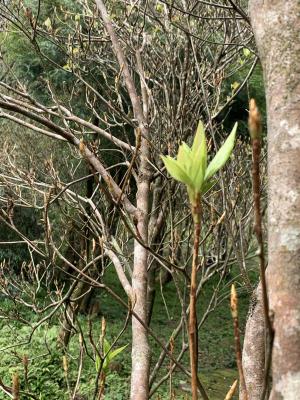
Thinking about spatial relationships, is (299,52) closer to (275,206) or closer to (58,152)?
(275,206)

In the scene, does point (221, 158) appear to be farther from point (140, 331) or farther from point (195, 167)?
point (140, 331)

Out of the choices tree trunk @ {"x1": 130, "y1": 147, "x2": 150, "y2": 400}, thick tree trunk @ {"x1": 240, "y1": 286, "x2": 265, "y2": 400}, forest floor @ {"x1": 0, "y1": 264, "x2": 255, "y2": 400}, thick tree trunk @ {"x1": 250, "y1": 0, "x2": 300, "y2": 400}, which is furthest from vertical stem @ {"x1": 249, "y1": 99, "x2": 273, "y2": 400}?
forest floor @ {"x1": 0, "y1": 264, "x2": 255, "y2": 400}

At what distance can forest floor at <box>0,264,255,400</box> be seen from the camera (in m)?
6.57

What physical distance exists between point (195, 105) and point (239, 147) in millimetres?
1035

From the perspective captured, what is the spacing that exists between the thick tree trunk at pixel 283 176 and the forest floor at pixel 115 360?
3.27 metres

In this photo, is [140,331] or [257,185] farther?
[140,331]

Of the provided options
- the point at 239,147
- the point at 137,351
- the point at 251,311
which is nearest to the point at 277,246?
the point at 251,311

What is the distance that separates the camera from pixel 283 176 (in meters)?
0.71

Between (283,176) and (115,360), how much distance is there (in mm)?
7934

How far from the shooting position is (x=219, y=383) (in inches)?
332

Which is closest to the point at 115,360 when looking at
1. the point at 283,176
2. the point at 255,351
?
the point at 255,351

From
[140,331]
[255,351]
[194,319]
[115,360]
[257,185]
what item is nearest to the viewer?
[257,185]

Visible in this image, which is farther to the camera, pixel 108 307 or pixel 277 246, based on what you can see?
pixel 108 307

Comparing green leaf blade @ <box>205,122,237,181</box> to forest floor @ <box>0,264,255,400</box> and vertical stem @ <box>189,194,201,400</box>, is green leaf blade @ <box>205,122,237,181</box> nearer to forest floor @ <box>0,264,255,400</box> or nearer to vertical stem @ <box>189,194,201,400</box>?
vertical stem @ <box>189,194,201,400</box>
